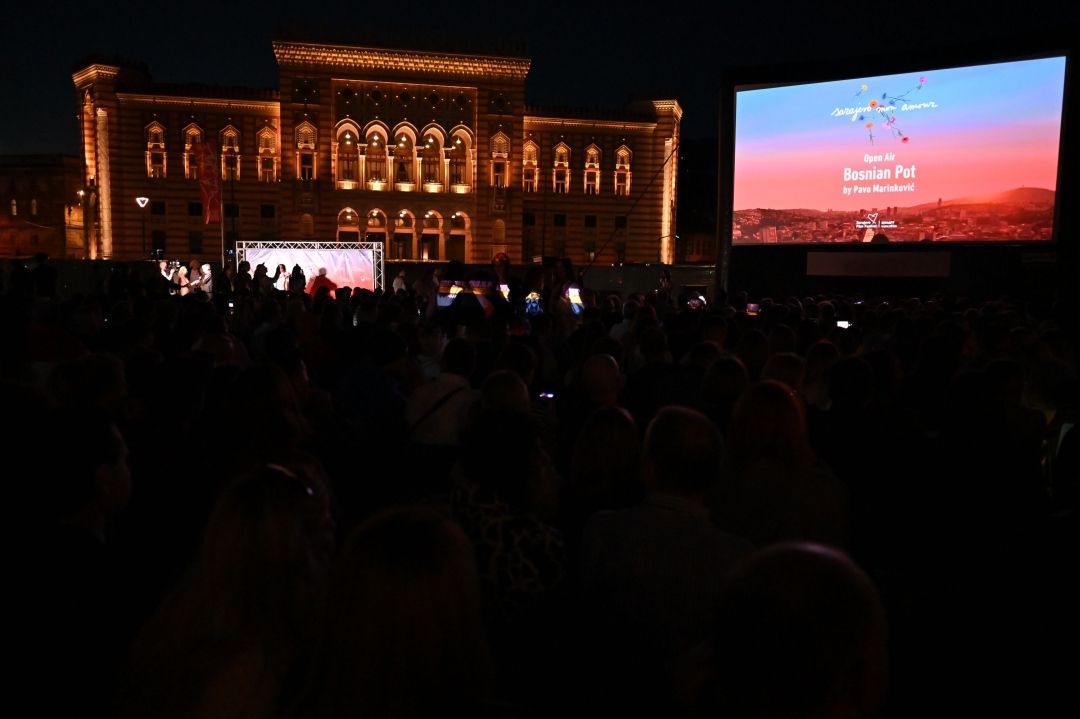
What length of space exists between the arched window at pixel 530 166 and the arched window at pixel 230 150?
16.3 metres

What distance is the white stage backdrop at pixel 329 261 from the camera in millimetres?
26406

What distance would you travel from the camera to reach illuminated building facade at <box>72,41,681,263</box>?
45219mm

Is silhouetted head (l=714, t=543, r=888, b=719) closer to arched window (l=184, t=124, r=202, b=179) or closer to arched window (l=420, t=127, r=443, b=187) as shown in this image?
arched window (l=420, t=127, r=443, b=187)

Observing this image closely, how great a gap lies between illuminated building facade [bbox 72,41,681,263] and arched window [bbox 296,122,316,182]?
0.19ft

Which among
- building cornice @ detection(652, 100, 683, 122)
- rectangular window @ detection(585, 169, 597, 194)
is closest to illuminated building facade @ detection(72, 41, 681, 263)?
rectangular window @ detection(585, 169, 597, 194)

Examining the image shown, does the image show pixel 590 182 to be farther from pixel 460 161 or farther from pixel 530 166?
pixel 460 161

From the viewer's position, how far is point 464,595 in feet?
6.08

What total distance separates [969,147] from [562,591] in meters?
20.0

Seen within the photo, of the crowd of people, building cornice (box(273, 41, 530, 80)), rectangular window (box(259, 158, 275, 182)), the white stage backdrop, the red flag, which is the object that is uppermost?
building cornice (box(273, 41, 530, 80))

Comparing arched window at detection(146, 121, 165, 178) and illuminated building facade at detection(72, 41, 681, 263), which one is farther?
arched window at detection(146, 121, 165, 178)

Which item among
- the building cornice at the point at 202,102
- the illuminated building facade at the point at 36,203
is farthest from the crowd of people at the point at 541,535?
the illuminated building facade at the point at 36,203

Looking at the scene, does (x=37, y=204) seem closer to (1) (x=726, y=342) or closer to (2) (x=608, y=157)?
(2) (x=608, y=157)

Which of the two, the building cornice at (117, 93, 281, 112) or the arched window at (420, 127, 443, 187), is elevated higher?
the building cornice at (117, 93, 281, 112)

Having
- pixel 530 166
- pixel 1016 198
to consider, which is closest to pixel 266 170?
pixel 530 166
